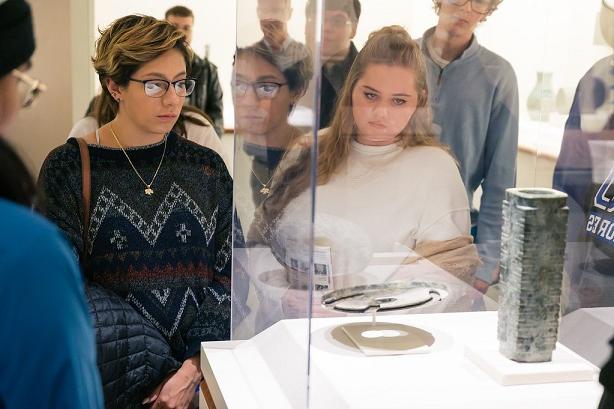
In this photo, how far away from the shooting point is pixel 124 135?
213 centimetres

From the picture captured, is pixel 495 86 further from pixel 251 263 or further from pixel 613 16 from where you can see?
pixel 251 263

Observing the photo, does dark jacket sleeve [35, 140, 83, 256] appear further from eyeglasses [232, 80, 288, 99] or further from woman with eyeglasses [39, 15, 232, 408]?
eyeglasses [232, 80, 288, 99]

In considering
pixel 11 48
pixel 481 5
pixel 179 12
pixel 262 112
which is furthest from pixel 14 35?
pixel 179 12

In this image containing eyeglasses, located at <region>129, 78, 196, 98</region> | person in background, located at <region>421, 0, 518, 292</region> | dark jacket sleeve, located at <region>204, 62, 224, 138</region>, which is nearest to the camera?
person in background, located at <region>421, 0, 518, 292</region>

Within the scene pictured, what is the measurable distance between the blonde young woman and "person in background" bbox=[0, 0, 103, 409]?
708mm

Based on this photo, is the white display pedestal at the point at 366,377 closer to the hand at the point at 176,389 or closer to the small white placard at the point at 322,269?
the small white placard at the point at 322,269

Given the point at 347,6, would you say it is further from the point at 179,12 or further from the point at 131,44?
the point at 179,12

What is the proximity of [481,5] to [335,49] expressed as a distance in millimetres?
337

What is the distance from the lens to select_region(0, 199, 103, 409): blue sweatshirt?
0.81m

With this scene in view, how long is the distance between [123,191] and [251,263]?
48 centimetres

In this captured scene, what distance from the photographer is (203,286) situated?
2.09 m

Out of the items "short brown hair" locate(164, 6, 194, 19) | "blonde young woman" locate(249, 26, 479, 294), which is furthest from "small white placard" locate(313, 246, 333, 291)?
"short brown hair" locate(164, 6, 194, 19)

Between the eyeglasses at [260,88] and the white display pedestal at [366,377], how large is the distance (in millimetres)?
397

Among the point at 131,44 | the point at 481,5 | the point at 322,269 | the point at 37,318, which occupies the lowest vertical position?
the point at 322,269
